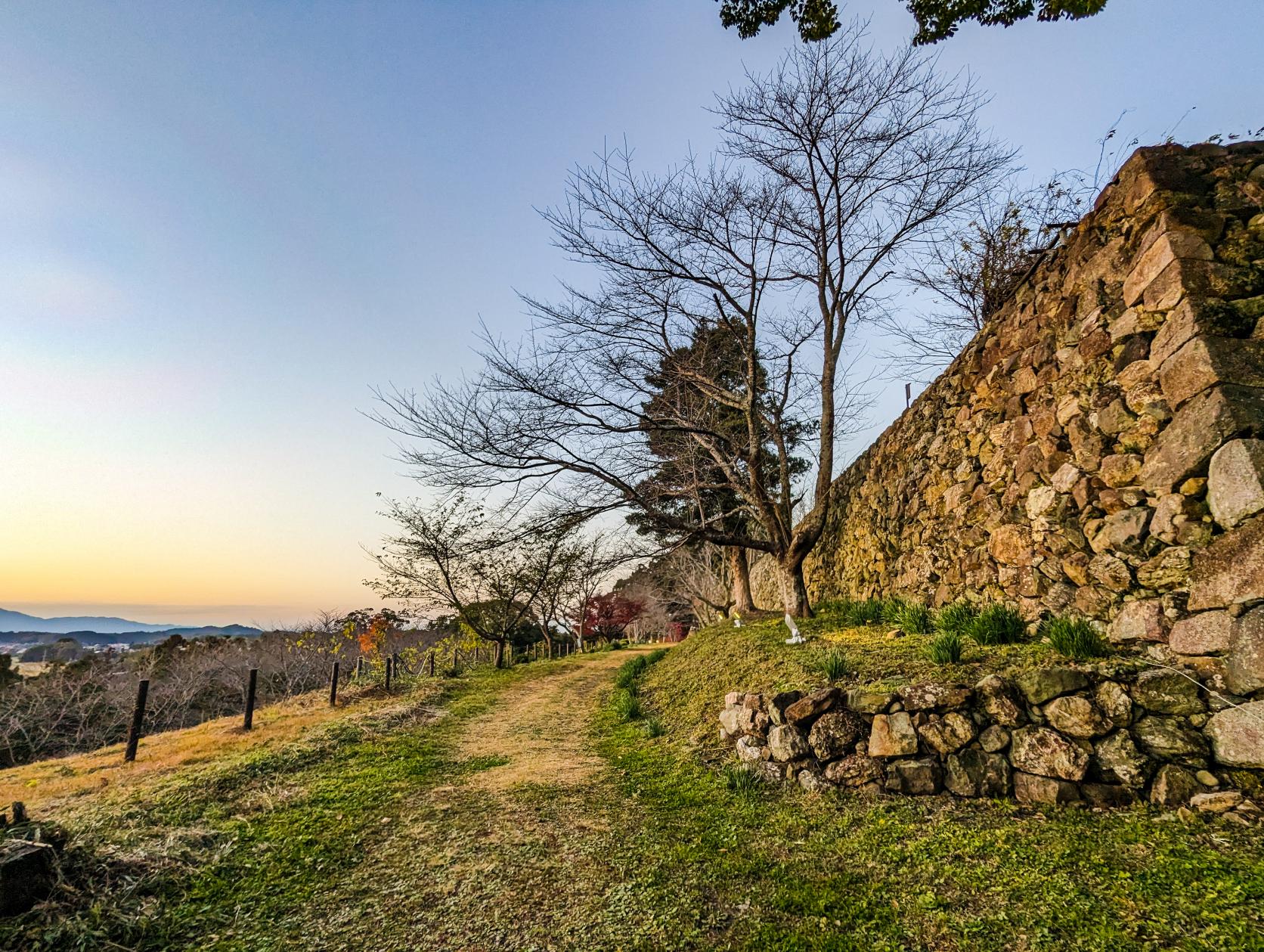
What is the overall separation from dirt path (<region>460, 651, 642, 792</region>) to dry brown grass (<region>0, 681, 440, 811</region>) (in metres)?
2.25

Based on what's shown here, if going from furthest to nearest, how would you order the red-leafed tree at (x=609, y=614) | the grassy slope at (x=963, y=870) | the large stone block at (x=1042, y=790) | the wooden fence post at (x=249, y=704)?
1. the red-leafed tree at (x=609, y=614)
2. the wooden fence post at (x=249, y=704)
3. the large stone block at (x=1042, y=790)
4. the grassy slope at (x=963, y=870)

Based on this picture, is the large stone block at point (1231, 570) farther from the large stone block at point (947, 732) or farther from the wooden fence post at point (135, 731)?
the wooden fence post at point (135, 731)

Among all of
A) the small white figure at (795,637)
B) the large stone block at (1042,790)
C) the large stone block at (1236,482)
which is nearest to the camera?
the large stone block at (1236,482)

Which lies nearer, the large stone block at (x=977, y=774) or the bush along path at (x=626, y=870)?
the bush along path at (x=626, y=870)

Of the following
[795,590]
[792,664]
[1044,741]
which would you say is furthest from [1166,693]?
[795,590]

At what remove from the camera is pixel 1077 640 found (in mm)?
3639

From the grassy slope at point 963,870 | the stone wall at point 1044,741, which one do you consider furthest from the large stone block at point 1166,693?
the grassy slope at point 963,870

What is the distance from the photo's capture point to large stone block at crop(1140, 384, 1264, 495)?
10.2 feet

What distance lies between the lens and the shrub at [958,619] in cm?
490

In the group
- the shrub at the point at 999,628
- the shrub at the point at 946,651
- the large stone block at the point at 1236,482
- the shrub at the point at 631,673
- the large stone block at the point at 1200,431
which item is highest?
the large stone block at the point at 1200,431

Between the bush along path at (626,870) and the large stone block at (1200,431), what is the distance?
7.00 feet

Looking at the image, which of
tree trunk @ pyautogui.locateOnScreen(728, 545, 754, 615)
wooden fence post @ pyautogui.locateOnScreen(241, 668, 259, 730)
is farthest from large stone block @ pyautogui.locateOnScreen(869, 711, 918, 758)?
tree trunk @ pyautogui.locateOnScreen(728, 545, 754, 615)

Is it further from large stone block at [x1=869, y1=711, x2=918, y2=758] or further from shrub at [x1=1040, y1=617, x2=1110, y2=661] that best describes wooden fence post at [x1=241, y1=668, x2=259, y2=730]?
shrub at [x1=1040, y1=617, x2=1110, y2=661]

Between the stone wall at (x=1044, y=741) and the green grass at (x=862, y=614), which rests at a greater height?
the green grass at (x=862, y=614)
